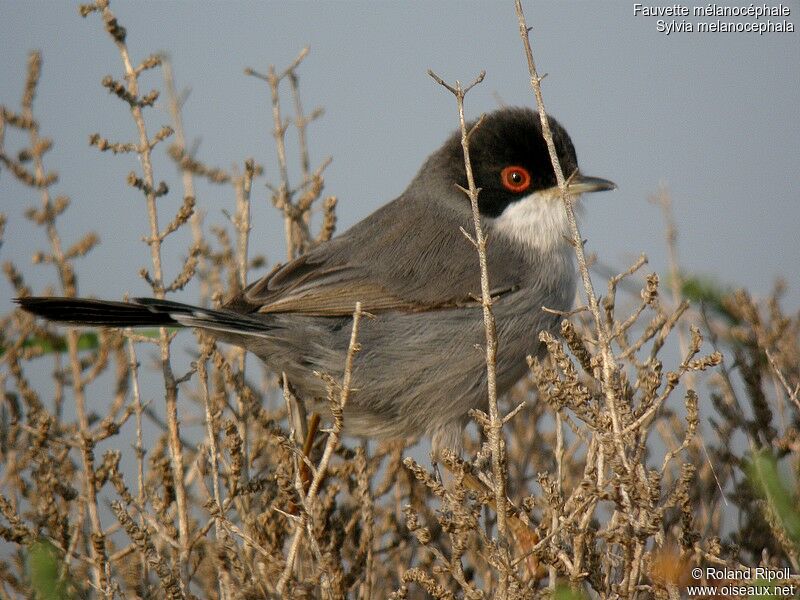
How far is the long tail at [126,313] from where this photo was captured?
2.96 m

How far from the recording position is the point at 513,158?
4.09m

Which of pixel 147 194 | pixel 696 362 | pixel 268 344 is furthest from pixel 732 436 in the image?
pixel 147 194

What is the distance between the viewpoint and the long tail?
296 cm

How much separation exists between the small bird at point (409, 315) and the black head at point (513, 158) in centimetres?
12

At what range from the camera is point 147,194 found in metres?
3.34

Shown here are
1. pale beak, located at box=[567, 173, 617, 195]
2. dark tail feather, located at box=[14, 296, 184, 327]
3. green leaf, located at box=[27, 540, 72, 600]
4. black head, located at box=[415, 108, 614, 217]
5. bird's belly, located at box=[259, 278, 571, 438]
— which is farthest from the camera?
black head, located at box=[415, 108, 614, 217]

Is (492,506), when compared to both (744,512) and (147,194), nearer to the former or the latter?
(744,512)

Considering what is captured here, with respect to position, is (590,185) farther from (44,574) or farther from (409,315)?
(44,574)

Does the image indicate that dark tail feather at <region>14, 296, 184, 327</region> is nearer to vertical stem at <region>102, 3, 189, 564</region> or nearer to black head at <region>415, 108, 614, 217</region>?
vertical stem at <region>102, 3, 189, 564</region>

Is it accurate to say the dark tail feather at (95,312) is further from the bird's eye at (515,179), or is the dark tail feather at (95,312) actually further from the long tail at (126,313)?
the bird's eye at (515,179)

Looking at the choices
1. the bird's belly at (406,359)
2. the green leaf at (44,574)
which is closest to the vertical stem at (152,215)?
the bird's belly at (406,359)

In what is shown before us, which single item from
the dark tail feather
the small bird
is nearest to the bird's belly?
the small bird

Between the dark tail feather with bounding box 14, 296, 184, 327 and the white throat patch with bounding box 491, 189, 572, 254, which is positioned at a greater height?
the white throat patch with bounding box 491, 189, 572, 254

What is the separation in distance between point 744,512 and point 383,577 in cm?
140
